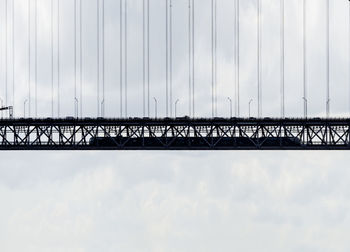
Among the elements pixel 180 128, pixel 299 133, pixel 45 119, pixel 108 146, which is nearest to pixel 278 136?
pixel 299 133

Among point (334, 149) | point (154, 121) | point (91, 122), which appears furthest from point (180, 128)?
point (334, 149)

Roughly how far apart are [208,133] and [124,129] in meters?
8.68

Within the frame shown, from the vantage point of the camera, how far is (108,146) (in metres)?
98.9

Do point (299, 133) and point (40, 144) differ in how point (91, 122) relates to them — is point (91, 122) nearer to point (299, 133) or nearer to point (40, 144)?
point (40, 144)

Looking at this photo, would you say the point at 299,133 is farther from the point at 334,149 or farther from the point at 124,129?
the point at 124,129

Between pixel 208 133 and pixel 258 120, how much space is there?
17.3 feet

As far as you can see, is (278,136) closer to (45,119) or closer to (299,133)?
(299,133)

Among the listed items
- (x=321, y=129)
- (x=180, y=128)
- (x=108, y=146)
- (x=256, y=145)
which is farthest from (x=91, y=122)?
(x=321, y=129)

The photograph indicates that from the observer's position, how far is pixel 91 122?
9838 centimetres

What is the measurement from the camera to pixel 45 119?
3873 inches

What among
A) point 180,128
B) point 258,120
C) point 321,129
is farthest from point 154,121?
point 321,129

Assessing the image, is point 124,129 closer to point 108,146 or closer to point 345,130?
point 108,146

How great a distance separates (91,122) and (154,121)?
644 cm

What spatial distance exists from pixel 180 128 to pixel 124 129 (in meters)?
5.78
